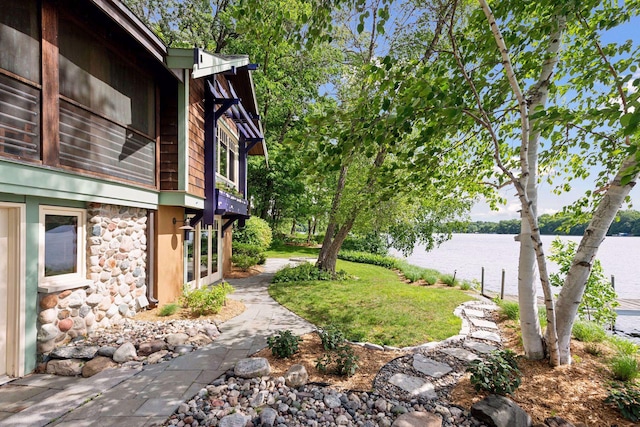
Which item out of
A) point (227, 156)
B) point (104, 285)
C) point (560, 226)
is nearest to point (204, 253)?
point (227, 156)

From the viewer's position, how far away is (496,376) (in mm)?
3178

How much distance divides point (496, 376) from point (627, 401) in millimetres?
1074

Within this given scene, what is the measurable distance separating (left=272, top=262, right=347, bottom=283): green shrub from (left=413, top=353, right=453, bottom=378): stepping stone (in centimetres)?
583

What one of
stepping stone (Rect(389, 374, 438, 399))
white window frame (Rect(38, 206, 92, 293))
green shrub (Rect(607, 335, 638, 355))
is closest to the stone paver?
green shrub (Rect(607, 335, 638, 355))

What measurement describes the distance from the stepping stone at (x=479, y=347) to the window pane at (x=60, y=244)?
5803mm

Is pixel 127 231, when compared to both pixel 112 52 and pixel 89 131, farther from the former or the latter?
pixel 112 52

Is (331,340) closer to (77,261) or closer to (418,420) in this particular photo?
(418,420)

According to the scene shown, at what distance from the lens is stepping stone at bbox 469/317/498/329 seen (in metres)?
5.53

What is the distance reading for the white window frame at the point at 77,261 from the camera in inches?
141

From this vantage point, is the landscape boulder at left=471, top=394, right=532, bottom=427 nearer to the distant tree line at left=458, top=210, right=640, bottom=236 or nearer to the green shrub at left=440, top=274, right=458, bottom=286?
the distant tree line at left=458, top=210, right=640, bottom=236

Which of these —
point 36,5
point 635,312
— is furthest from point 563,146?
point 635,312

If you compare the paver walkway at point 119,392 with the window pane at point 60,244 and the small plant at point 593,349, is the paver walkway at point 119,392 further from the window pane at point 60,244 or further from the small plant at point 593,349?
the small plant at point 593,349

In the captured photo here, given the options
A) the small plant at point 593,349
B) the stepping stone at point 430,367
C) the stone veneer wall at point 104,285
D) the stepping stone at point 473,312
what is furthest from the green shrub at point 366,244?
the stepping stone at point 430,367

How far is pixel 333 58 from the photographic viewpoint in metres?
14.6
